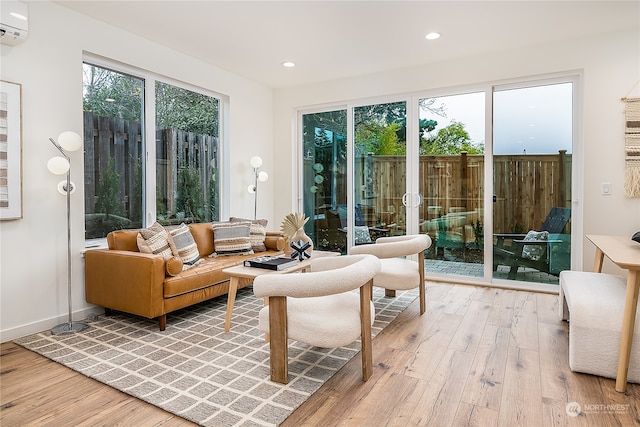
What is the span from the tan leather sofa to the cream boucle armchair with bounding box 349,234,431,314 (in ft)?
4.41

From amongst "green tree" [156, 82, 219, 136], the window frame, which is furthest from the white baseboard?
"green tree" [156, 82, 219, 136]

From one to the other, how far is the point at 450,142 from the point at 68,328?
4.41 m

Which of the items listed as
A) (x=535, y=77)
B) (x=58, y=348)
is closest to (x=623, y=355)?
(x=535, y=77)

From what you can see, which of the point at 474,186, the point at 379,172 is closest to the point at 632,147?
the point at 474,186

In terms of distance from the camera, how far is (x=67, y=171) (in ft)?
9.75

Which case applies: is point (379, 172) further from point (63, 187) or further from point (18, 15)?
point (18, 15)

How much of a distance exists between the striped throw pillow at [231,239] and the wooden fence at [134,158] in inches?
26.1

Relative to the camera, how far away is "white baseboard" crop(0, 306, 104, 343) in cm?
288

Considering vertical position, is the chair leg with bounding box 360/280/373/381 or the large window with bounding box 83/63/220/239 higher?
the large window with bounding box 83/63/220/239

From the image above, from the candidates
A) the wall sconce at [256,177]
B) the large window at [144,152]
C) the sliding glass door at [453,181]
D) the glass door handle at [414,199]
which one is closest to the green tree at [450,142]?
the sliding glass door at [453,181]

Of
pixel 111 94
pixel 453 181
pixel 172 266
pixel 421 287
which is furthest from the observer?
pixel 453 181

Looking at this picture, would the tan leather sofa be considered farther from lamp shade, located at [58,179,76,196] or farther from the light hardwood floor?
the light hardwood floor

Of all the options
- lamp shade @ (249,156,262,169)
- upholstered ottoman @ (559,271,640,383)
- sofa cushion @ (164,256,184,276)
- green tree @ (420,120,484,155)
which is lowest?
upholstered ottoman @ (559,271,640,383)

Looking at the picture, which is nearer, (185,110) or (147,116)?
(147,116)
